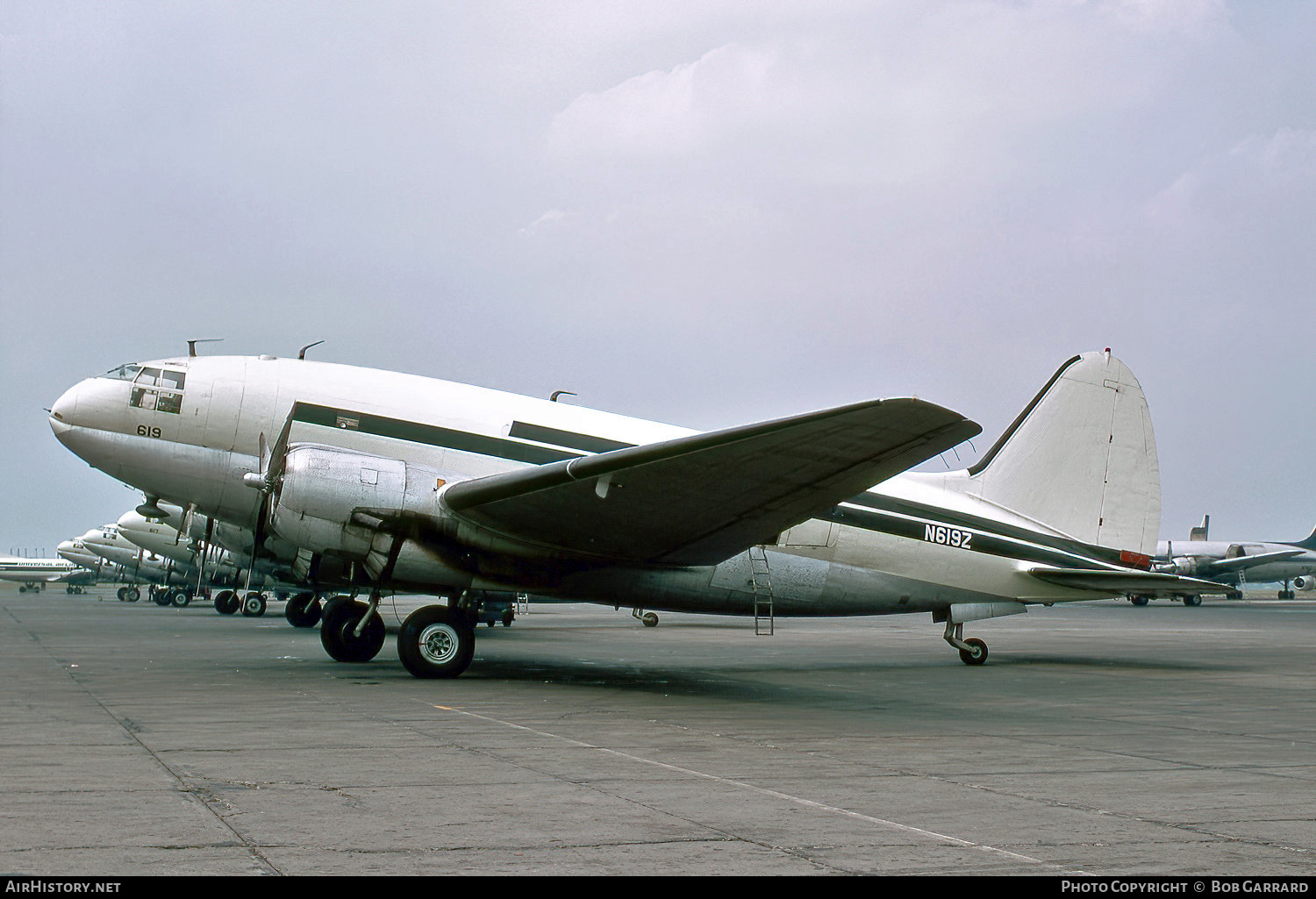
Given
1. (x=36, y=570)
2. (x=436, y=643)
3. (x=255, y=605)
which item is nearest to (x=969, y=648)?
(x=436, y=643)


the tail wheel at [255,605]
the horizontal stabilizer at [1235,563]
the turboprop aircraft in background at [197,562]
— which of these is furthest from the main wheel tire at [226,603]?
the horizontal stabilizer at [1235,563]

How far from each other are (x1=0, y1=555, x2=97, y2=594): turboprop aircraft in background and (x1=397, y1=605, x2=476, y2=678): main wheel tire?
209 feet

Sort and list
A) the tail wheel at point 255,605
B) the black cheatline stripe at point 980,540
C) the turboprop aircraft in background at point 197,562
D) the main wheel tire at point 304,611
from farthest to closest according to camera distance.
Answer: the tail wheel at point 255,605, the turboprop aircraft in background at point 197,562, the main wheel tire at point 304,611, the black cheatline stripe at point 980,540

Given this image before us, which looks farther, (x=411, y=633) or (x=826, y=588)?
(x=826, y=588)

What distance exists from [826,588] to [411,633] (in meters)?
5.96

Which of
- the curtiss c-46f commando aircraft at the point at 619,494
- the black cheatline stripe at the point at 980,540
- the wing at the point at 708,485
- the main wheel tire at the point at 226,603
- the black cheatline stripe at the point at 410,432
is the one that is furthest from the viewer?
the main wheel tire at the point at 226,603

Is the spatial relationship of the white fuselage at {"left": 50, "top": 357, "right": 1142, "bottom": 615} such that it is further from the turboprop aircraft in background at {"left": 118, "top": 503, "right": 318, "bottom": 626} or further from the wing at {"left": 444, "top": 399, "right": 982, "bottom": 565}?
the turboprop aircraft in background at {"left": 118, "top": 503, "right": 318, "bottom": 626}

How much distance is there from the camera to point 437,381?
15.9 m

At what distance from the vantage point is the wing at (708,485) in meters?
11.0

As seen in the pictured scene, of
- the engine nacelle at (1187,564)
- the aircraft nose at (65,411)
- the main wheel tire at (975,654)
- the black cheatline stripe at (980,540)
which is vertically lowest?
the main wheel tire at (975,654)

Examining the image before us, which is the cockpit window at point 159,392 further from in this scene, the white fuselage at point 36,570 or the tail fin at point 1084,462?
the white fuselage at point 36,570

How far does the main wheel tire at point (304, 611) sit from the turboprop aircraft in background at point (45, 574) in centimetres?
4646
